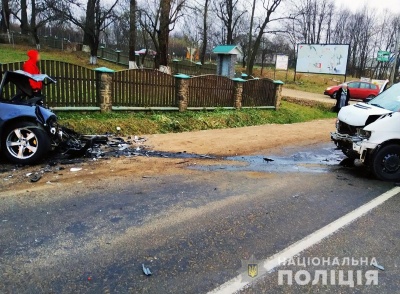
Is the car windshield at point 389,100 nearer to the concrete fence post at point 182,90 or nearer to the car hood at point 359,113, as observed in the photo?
the car hood at point 359,113

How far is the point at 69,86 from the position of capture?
32.9 ft

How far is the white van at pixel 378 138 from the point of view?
5.97m

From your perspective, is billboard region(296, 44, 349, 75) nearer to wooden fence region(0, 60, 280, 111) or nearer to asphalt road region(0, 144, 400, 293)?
wooden fence region(0, 60, 280, 111)

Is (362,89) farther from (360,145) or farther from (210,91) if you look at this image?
(360,145)

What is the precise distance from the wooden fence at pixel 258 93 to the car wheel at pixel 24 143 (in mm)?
11151

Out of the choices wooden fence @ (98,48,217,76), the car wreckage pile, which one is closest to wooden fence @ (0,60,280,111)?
the car wreckage pile

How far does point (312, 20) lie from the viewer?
59344mm

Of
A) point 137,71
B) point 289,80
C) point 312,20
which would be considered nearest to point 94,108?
point 137,71

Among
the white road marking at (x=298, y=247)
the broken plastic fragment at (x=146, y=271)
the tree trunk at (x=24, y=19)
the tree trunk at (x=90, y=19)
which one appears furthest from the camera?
the tree trunk at (x=24, y=19)

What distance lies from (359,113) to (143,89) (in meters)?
7.48

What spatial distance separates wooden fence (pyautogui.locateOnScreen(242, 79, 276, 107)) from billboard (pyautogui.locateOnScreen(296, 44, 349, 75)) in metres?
15.2

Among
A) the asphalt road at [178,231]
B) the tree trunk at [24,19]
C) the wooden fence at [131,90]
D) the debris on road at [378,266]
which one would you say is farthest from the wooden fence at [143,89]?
the tree trunk at [24,19]

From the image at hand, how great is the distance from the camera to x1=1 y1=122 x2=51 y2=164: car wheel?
5977 mm

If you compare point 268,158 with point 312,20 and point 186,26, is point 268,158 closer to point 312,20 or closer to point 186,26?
point 186,26
